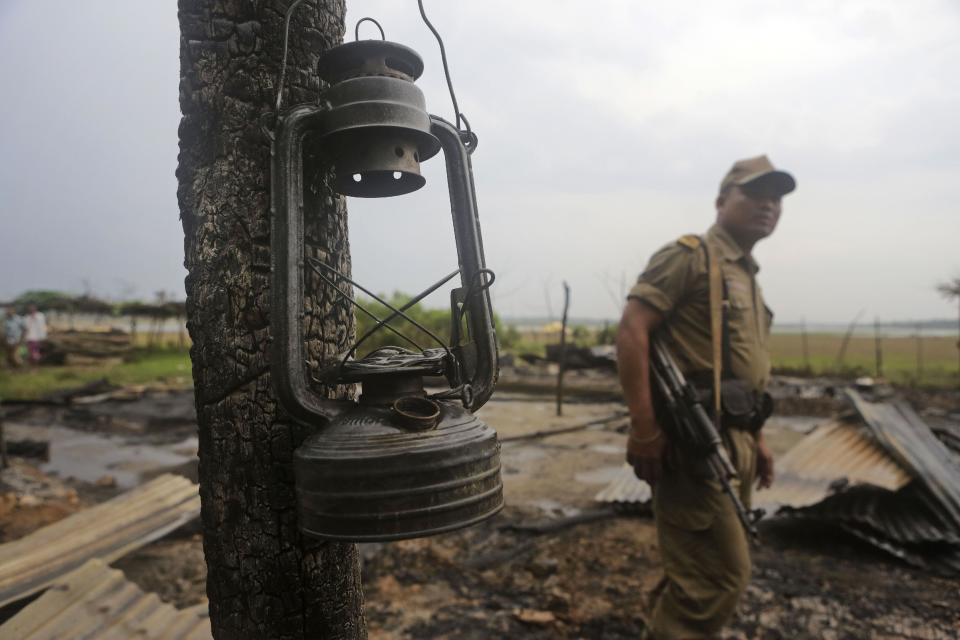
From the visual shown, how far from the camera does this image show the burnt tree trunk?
119cm

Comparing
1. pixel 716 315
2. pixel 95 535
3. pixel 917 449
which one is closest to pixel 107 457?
pixel 95 535

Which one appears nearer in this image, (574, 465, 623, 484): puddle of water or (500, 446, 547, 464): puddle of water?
(574, 465, 623, 484): puddle of water

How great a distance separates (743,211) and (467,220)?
7.20ft

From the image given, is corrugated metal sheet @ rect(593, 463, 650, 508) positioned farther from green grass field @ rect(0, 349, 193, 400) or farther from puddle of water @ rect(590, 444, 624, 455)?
green grass field @ rect(0, 349, 193, 400)

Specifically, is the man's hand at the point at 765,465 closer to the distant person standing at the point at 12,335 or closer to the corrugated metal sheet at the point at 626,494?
the corrugated metal sheet at the point at 626,494

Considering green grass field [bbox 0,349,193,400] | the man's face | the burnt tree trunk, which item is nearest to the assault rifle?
the man's face

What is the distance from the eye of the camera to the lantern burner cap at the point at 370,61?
1104 mm

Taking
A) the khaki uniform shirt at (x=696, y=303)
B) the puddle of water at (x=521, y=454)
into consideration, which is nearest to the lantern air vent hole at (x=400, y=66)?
the khaki uniform shirt at (x=696, y=303)

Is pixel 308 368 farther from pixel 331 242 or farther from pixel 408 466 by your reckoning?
pixel 408 466

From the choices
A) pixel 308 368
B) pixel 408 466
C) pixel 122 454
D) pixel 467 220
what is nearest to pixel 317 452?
pixel 408 466

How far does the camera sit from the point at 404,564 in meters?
3.88

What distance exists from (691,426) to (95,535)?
3.16 meters

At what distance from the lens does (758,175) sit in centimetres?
282

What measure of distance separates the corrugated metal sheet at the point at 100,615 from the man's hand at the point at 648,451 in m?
1.86
